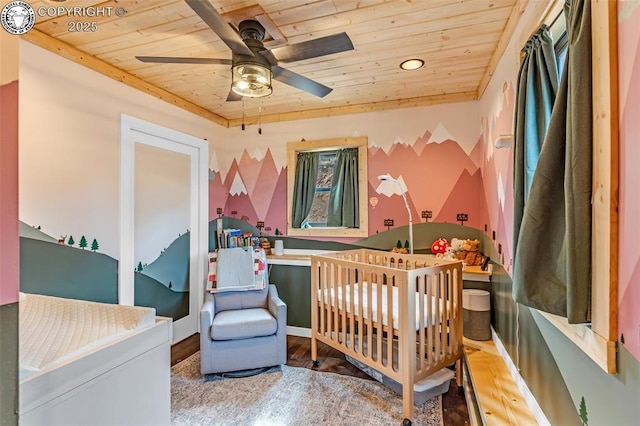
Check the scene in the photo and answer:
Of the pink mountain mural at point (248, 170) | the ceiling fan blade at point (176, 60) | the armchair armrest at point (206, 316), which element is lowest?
the armchair armrest at point (206, 316)

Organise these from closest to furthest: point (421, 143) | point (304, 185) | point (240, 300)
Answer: point (240, 300), point (421, 143), point (304, 185)

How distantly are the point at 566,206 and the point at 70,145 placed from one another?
109 inches

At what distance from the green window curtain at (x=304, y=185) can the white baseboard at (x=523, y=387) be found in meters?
2.15

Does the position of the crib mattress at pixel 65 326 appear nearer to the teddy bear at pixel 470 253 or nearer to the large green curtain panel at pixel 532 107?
the large green curtain panel at pixel 532 107

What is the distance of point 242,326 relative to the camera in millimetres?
2449

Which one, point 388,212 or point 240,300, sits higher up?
point 388,212

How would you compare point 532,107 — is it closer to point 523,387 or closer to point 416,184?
point 523,387

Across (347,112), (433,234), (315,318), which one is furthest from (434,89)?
(315,318)

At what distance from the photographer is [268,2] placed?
5.43 ft

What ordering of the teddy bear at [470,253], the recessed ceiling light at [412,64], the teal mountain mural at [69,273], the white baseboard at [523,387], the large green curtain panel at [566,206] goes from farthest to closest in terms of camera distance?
the teddy bear at [470,253]
the recessed ceiling light at [412,64]
the teal mountain mural at [69,273]
the white baseboard at [523,387]
the large green curtain panel at [566,206]

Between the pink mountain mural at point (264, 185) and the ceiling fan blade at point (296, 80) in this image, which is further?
the pink mountain mural at point (264, 185)

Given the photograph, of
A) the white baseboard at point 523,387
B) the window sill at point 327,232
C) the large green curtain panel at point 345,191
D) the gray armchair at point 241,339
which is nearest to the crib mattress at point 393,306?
the white baseboard at point 523,387

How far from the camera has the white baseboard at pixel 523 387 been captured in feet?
4.51

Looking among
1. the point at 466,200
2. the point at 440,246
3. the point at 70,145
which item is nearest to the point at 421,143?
the point at 466,200
